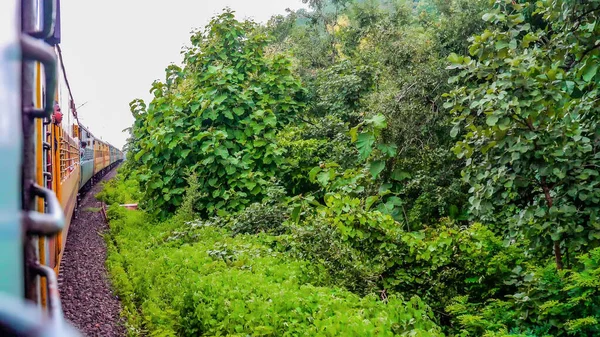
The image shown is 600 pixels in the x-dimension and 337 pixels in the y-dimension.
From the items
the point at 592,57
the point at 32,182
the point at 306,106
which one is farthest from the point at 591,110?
the point at 306,106

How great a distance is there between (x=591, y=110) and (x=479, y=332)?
234 centimetres

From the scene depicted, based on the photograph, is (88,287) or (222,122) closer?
(88,287)

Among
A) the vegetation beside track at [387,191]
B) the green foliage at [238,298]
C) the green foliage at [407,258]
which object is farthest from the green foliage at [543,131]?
the green foliage at [238,298]

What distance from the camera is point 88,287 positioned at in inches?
291

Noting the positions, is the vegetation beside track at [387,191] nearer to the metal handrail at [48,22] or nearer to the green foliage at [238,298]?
the green foliage at [238,298]

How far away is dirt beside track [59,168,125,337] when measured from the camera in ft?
19.9

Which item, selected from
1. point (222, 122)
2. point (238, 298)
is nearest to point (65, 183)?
point (238, 298)

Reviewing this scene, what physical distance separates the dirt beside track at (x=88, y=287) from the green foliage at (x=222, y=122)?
1919mm

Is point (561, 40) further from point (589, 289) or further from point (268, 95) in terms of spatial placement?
point (268, 95)

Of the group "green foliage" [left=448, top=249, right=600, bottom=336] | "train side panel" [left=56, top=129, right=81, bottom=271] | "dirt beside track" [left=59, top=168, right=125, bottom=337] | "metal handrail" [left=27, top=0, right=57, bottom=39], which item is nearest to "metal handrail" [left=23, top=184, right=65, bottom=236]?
"metal handrail" [left=27, top=0, right=57, bottom=39]

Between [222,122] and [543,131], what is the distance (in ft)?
25.6

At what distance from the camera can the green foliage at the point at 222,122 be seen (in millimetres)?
10812

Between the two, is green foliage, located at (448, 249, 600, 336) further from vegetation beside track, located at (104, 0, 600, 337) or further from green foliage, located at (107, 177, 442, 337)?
green foliage, located at (107, 177, 442, 337)

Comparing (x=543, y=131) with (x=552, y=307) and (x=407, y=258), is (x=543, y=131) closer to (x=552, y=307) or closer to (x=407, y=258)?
(x=552, y=307)
